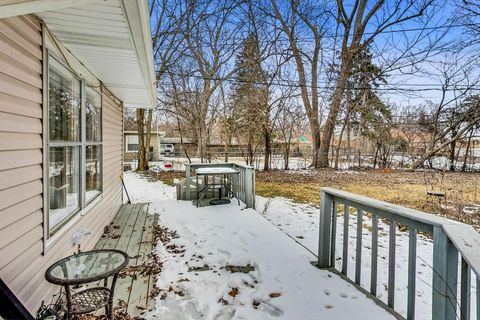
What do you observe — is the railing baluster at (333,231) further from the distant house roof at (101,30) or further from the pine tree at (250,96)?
the pine tree at (250,96)

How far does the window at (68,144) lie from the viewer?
2.34 meters

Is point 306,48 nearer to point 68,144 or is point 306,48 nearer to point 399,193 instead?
point 399,193

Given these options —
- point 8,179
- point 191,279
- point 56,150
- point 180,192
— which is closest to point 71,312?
point 8,179

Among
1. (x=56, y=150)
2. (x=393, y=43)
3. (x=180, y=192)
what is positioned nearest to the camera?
(x=56, y=150)

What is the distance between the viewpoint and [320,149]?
50.4 feet

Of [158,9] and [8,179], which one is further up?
[158,9]

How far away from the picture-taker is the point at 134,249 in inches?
136

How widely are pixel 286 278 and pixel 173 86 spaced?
13697 millimetres

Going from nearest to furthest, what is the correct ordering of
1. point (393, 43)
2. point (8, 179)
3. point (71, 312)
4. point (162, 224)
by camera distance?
point (8, 179) < point (71, 312) < point (162, 224) < point (393, 43)

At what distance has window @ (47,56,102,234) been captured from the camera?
234 cm

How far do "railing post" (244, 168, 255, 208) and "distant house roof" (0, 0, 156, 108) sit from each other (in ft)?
8.87

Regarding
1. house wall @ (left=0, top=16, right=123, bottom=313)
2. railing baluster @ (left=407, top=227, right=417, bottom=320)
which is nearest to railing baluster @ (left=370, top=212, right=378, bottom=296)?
railing baluster @ (left=407, top=227, right=417, bottom=320)

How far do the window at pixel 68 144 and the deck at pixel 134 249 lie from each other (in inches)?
28.1

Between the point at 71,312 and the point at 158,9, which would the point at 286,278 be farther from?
the point at 158,9
